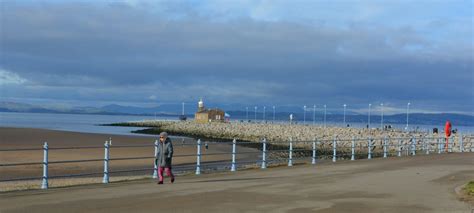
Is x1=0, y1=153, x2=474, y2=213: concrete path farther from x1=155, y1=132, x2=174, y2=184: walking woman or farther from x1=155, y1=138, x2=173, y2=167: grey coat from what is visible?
x1=155, y1=138, x2=173, y2=167: grey coat

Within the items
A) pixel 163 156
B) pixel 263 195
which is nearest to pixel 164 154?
pixel 163 156

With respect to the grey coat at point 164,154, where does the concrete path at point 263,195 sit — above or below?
below

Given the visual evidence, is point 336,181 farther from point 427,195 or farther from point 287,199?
point 287,199

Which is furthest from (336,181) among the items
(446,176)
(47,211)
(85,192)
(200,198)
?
(47,211)

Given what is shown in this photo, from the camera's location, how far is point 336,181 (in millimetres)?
16828

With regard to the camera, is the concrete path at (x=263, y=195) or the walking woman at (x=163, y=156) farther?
the walking woman at (x=163, y=156)

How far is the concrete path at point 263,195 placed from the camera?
11.6 metres

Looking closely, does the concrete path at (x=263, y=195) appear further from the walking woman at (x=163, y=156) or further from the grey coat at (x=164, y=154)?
the grey coat at (x=164, y=154)

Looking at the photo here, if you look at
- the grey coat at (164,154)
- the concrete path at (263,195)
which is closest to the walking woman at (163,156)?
the grey coat at (164,154)

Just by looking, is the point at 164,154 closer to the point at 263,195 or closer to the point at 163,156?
the point at 163,156

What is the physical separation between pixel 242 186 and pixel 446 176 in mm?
7211

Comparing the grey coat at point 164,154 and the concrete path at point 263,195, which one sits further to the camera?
the grey coat at point 164,154

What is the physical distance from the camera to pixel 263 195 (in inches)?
528

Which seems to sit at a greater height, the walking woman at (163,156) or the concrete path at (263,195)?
the walking woman at (163,156)
